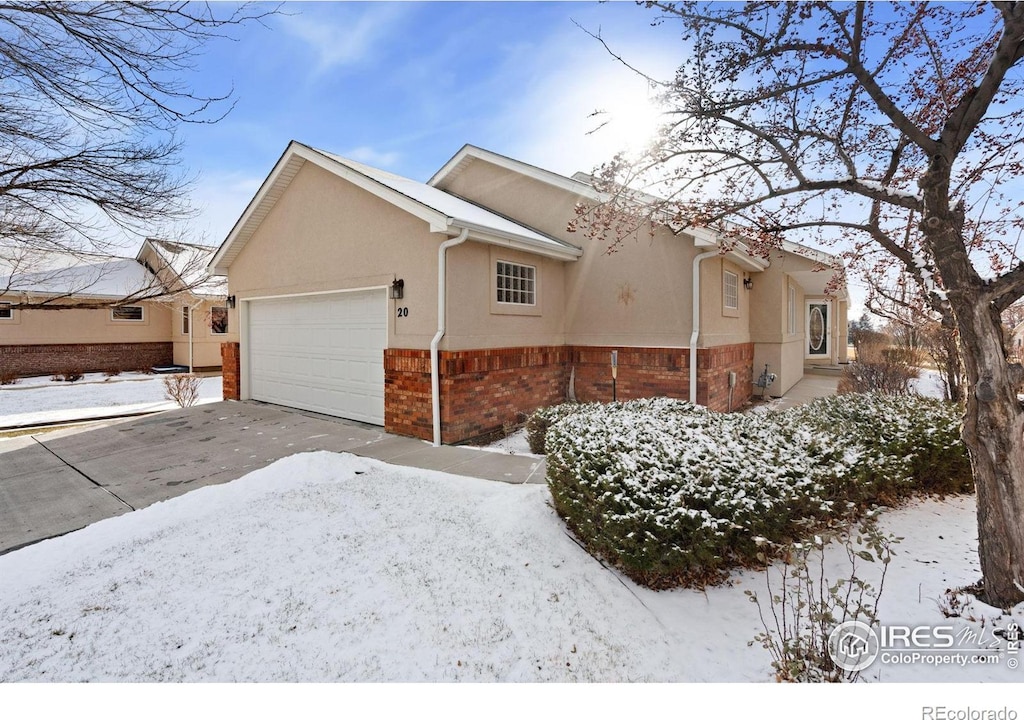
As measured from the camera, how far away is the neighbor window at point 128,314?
20.0 m

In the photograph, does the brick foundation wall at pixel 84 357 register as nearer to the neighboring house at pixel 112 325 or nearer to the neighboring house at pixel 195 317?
the neighboring house at pixel 112 325

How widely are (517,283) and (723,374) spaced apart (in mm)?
4833

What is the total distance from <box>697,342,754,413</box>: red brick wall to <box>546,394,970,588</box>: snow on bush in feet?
10.4

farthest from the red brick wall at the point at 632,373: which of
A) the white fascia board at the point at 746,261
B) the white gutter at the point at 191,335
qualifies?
the white gutter at the point at 191,335

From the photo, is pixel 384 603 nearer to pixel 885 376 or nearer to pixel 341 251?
pixel 341 251

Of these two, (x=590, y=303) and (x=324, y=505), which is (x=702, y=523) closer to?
(x=324, y=505)

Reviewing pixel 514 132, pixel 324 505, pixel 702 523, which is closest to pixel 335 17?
pixel 514 132

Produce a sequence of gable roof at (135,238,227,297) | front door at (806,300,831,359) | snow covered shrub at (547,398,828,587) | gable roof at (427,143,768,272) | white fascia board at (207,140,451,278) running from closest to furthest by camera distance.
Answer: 1. snow covered shrub at (547,398,828,587)
2. white fascia board at (207,140,451,278)
3. gable roof at (427,143,768,272)
4. gable roof at (135,238,227,297)
5. front door at (806,300,831,359)

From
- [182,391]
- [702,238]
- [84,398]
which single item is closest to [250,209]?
[182,391]

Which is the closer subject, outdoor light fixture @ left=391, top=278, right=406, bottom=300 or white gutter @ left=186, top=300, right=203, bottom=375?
outdoor light fixture @ left=391, top=278, right=406, bottom=300

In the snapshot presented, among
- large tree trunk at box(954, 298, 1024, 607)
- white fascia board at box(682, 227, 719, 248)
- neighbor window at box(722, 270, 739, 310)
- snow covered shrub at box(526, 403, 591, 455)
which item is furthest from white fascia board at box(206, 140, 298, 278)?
large tree trunk at box(954, 298, 1024, 607)

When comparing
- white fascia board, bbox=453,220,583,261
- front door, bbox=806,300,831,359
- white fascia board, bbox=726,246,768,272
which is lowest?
front door, bbox=806,300,831,359

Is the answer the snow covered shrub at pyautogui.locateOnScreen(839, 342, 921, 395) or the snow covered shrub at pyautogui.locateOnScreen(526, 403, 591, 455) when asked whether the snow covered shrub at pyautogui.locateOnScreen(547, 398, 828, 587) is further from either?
the snow covered shrub at pyautogui.locateOnScreen(839, 342, 921, 395)

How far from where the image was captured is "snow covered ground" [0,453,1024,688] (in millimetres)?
2906
